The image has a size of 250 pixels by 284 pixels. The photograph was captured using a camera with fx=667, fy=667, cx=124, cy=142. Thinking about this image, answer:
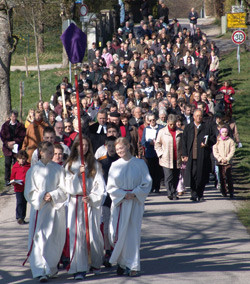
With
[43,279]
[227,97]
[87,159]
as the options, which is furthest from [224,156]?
[227,97]

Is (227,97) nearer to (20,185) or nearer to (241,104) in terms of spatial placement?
(241,104)

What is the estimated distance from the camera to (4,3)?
58.6 feet

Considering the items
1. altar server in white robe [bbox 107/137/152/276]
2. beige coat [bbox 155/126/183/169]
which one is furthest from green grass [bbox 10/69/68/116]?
altar server in white robe [bbox 107/137/152/276]

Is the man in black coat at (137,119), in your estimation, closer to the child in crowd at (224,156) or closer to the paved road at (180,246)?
the child in crowd at (224,156)

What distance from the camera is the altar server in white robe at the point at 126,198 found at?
330 inches

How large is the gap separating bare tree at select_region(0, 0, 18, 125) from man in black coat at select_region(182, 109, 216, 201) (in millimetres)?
6651

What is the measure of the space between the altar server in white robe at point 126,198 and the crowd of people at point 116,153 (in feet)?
0.04

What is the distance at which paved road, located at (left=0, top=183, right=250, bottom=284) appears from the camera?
8.32 m

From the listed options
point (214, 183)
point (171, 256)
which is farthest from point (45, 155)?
point (214, 183)

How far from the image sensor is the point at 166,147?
13.5 m

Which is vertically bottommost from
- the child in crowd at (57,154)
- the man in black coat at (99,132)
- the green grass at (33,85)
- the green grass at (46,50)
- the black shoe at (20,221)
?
the black shoe at (20,221)

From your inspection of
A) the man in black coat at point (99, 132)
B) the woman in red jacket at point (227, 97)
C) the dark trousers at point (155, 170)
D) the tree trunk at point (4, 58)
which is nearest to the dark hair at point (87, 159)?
the man in black coat at point (99, 132)

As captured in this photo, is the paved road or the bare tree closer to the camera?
the paved road

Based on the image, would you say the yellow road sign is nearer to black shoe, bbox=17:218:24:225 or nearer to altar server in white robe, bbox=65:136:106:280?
black shoe, bbox=17:218:24:225
